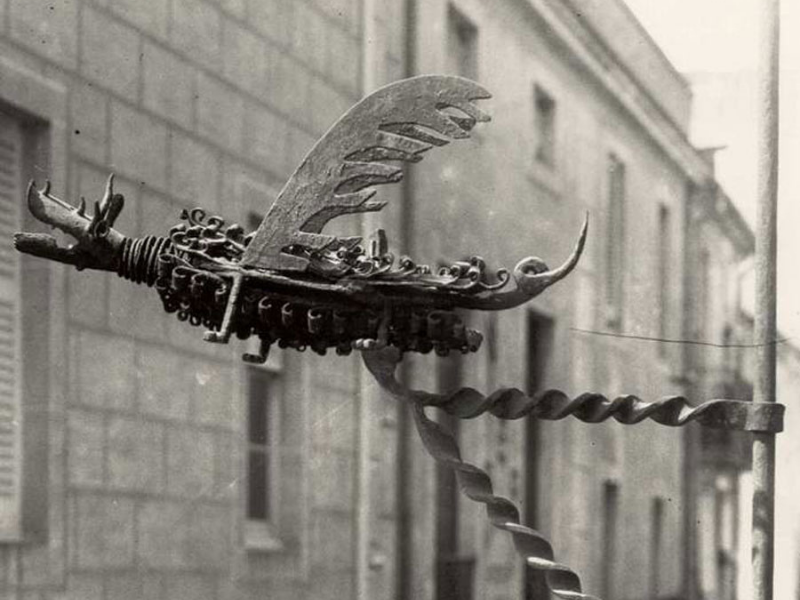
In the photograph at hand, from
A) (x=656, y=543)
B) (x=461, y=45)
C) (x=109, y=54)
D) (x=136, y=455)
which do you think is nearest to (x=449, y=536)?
(x=656, y=543)

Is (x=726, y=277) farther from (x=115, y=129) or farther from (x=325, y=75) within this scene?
(x=115, y=129)

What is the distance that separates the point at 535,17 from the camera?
5000mm

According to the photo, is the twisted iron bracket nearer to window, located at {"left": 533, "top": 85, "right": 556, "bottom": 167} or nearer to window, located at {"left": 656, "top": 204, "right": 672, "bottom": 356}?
window, located at {"left": 656, "top": 204, "right": 672, "bottom": 356}

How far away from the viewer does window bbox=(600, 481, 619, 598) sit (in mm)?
4863

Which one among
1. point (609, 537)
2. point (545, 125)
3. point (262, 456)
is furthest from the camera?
point (545, 125)

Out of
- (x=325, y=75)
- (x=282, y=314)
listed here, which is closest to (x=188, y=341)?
(x=325, y=75)

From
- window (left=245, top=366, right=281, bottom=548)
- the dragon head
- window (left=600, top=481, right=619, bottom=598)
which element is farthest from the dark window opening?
the dragon head

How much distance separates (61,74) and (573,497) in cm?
196

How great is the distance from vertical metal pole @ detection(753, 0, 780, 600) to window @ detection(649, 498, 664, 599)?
8.83 ft

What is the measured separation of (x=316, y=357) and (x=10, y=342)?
3.26 ft

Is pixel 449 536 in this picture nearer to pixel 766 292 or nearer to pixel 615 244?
pixel 615 244

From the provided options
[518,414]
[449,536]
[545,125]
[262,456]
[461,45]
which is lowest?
[449,536]

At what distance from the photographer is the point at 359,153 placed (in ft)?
6.83

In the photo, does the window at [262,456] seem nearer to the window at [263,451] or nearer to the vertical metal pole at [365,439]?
the window at [263,451]
